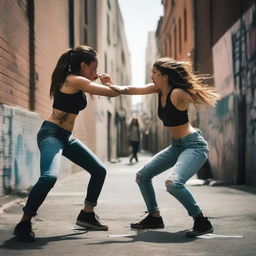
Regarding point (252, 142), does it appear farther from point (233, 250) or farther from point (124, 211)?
point (233, 250)

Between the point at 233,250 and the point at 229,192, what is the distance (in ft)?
16.1

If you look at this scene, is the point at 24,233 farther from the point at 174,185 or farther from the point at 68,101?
the point at 174,185

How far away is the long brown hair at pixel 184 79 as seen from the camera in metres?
4.60

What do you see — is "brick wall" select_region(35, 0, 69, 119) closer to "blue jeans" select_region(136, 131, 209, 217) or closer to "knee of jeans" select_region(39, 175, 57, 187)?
"blue jeans" select_region(136, 131, 209, 217)

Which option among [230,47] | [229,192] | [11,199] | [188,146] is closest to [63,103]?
[188,146]

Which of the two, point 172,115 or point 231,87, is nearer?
point 172,115

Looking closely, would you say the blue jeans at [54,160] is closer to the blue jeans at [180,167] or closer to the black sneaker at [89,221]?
the black sneaker at [89,221]

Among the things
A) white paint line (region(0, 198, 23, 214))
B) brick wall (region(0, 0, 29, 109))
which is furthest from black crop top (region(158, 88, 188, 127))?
brick wall (region(0, 0, 29, 109))

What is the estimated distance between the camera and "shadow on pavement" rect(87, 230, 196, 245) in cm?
427

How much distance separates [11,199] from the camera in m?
7.09

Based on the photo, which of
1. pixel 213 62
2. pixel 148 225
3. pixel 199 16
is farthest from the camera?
pixel 199 16

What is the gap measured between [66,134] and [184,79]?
118 centimetres

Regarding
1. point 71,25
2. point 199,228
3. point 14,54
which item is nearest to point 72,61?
point 199,228

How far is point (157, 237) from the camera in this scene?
4.45 metres
